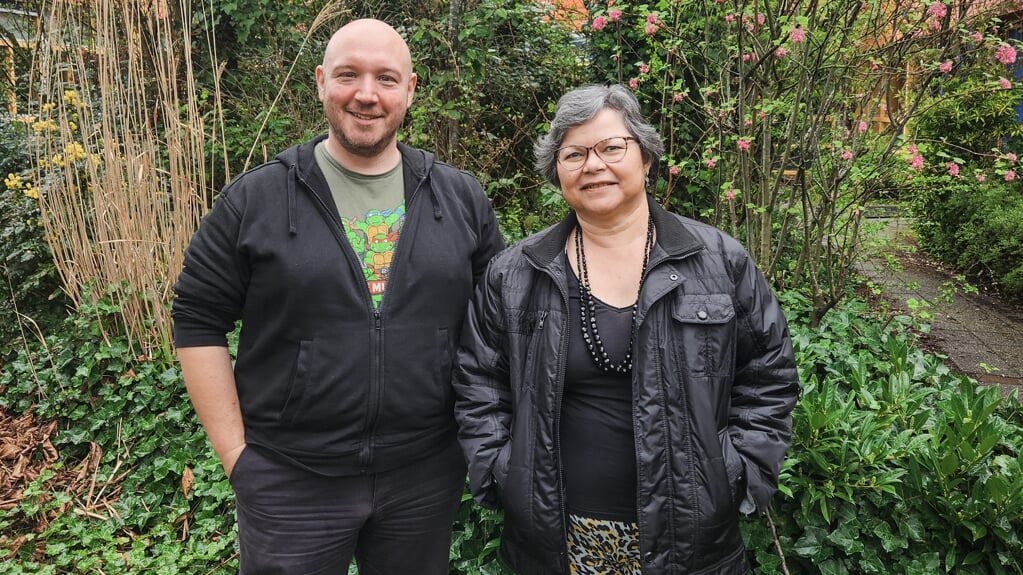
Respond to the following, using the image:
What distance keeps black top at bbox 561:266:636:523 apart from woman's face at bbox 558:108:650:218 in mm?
241

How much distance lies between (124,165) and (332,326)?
2624 millimetres

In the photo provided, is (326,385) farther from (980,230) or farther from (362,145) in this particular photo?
(980,230)

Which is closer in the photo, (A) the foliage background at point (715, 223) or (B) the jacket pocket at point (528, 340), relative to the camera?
(B) the jacket pocket at point (528, 340)

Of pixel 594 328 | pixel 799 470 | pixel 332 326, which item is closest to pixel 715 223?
pixel 799 470

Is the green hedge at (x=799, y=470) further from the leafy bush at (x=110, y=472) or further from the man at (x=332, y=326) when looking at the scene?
the man at (x=332, y=326)

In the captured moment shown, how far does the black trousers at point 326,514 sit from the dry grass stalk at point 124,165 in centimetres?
205

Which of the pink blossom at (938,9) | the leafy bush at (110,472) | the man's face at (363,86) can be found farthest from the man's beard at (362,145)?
the pink blossom at (938,9)

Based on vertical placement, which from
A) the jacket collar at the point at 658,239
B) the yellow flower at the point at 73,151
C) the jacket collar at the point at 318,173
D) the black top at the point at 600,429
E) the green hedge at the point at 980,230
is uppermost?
the jacket collar at the point at 318,173

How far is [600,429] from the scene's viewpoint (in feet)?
5.11

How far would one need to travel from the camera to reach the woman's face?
1572 millimetres

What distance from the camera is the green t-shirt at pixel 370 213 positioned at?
5.44 feet

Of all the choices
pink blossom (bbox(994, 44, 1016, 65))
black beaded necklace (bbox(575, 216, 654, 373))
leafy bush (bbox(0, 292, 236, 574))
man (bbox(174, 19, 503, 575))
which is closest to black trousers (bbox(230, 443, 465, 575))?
man (bbox(174, 19, 503, 575))

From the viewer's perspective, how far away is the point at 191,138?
3309 mm

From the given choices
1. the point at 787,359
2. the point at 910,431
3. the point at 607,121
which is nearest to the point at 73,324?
the point at 607,121
